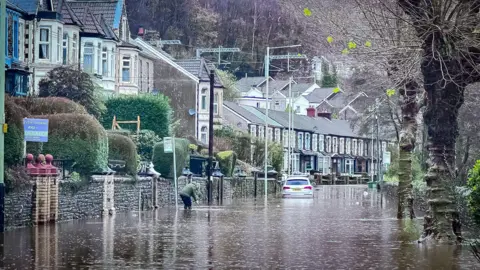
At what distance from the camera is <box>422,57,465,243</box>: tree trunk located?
884 inches

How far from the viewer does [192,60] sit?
81688 millimetres

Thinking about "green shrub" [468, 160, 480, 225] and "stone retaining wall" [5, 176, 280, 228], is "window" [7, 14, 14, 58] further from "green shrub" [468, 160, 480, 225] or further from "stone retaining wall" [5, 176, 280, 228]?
"green shrub" [468, 160, 480, 225]

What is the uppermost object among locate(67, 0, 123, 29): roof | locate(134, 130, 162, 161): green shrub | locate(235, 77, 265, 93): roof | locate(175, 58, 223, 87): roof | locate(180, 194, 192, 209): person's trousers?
locate(235, 77, 265, 93): roof

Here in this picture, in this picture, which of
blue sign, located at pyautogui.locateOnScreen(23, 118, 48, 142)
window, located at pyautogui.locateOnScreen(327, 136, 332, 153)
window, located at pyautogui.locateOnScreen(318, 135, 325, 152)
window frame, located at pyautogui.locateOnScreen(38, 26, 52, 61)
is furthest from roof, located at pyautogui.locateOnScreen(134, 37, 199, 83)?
window, located at pyautogui.locateOnScreen(327, 136, 332, 153)

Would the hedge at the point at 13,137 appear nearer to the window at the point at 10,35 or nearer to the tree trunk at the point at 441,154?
the tree trunk at the point at 441,154

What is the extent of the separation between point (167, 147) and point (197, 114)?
3428cm

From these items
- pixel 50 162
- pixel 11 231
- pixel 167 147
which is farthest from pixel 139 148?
pixel 11 231

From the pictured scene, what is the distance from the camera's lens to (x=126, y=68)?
64.9 meters

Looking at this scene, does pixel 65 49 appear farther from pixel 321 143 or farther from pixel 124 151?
pixel 321 143

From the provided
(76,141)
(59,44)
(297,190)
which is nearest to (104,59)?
(59,44)

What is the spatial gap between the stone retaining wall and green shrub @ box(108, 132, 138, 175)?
62 centimetres

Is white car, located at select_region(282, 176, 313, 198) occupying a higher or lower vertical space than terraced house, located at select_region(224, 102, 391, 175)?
lower

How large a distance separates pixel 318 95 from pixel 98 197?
10659 centimetres

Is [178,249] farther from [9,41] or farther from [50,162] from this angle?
[9,41]
